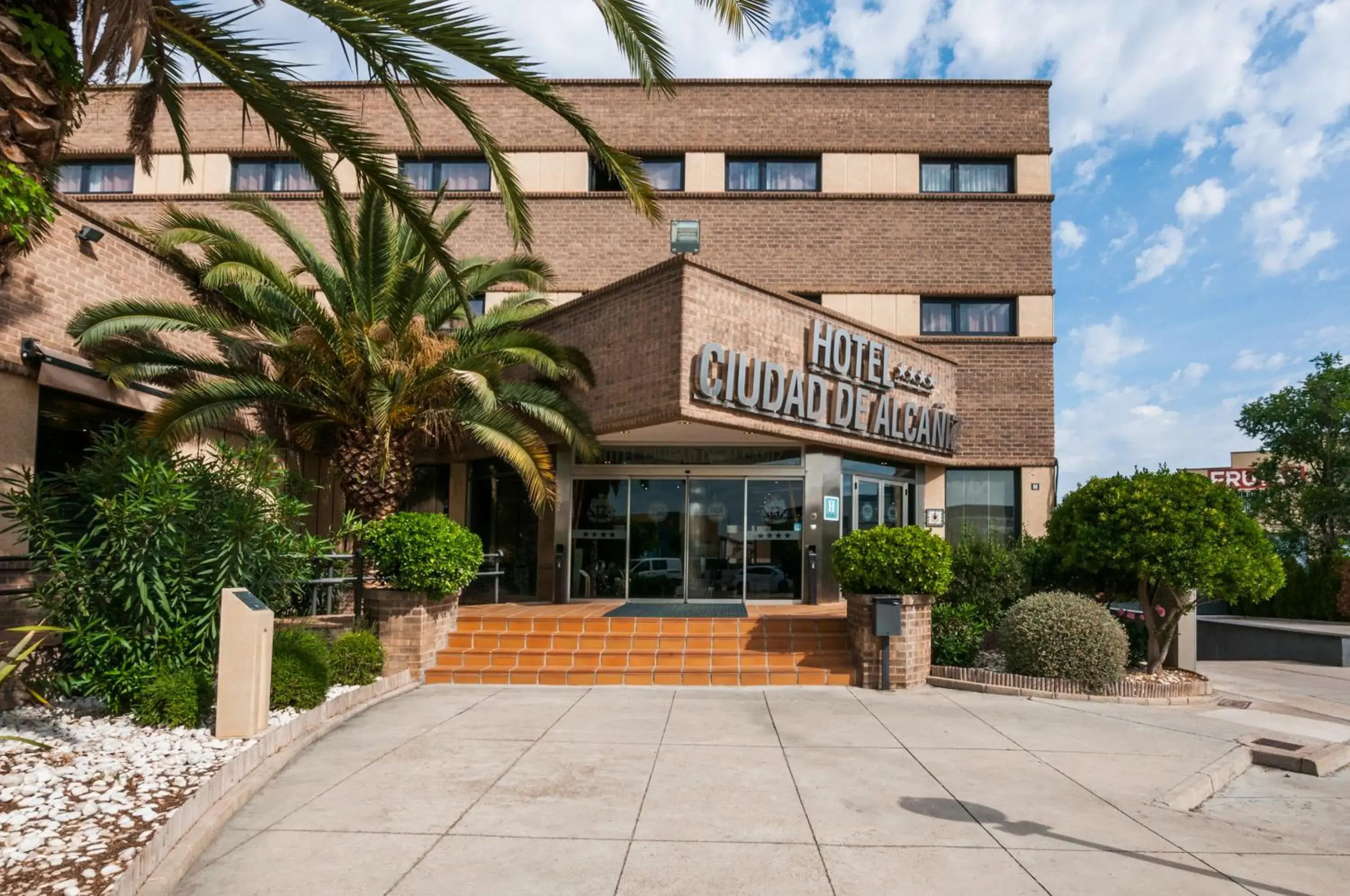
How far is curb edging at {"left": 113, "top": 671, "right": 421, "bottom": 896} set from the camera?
4.94 meters

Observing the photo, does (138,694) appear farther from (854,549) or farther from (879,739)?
(854,549)

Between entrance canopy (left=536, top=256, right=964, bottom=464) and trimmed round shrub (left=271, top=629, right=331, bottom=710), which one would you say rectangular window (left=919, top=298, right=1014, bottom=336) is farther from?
trimmed round shrub (left=271, top=629, right=331, bottom=710)

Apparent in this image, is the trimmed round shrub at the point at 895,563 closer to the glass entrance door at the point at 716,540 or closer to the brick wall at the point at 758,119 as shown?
the glass entrance door at the point at 716,540

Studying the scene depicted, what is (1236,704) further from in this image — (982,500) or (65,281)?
(65,281)

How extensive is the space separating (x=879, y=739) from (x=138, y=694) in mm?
6884

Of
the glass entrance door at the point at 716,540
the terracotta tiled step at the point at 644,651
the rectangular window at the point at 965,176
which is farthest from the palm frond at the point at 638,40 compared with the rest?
the rectangular window at the point at 965,176

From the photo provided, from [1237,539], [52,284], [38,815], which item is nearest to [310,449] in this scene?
[52,284]

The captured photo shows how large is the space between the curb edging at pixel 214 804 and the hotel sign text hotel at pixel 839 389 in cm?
753

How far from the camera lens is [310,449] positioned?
55.3 ft

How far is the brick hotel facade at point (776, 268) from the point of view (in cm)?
1731

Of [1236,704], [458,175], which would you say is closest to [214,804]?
[1236,704]

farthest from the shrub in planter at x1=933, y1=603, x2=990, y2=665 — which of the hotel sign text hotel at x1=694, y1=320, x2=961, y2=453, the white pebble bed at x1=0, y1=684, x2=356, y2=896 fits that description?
the white pebble bed at x1=0, y1=684, x2=356, y2=896

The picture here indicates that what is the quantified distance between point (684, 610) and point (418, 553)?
5.25 meters

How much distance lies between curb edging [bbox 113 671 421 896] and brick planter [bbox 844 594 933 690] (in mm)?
6536
